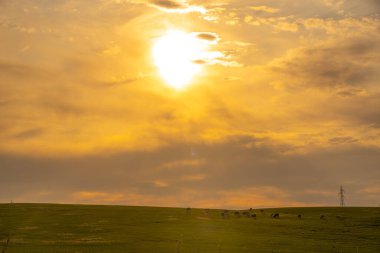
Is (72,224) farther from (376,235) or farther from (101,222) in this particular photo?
(376,235)

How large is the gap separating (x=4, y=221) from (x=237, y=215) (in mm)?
37685

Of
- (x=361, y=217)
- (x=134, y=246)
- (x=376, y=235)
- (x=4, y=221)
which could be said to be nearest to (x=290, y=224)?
(x=376, y=235)

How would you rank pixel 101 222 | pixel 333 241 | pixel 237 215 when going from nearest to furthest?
pixel 333 241 < pixel 101 222 < pixel 237 215

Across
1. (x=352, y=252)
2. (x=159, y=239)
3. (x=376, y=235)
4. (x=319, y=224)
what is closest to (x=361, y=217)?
(x=319, y=224)

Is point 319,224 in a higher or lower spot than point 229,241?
higher

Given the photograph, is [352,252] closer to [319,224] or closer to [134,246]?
[134,246]

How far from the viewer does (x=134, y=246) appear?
51.4 metres

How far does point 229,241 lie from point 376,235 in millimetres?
24213

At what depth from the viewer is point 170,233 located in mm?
61969

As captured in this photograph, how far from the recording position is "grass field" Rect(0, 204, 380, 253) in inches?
2036

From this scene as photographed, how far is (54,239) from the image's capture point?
58.2 metres

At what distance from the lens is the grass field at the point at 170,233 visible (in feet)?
170

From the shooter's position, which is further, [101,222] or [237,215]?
[237,215]

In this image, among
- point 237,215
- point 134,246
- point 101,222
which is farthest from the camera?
point 237,215
